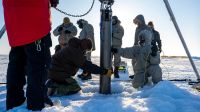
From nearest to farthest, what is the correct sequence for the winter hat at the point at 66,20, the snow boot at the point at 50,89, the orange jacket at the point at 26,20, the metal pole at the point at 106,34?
the orange jacket at the point at 26,20 < the metal pole at the point at 106,34 < the snow boot at the point at 50,89 < the winter hat at the point at 66,20

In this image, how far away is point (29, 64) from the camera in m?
3.39

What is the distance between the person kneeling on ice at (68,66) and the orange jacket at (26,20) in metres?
2.11

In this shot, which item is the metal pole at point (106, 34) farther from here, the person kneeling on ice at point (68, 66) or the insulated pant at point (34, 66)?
the insulated pant at point (34, 66)

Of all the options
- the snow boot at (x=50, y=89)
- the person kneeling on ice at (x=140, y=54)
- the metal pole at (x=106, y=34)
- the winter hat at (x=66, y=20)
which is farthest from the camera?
the winter hat at (x=66, y=20)

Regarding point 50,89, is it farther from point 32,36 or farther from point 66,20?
point 66,20

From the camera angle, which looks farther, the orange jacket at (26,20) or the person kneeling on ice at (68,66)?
the person kneeling on ice at (68,66)

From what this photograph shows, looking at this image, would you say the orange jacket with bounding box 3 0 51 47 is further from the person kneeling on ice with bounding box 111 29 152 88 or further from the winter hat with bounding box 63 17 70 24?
the winter hat with bounding box 63 17 70 24

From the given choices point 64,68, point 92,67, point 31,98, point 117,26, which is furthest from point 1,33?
point 117,26

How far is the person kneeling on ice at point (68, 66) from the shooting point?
18.1ft

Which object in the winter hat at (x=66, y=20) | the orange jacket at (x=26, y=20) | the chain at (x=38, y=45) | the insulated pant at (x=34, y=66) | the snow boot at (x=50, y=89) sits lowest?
the snow boot at (x=50, y=89)

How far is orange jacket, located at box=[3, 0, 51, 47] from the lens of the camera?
3.32m

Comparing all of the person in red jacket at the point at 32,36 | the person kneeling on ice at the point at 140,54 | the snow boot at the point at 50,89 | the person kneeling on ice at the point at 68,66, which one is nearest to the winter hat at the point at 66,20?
the person kneeling on ice at the point at 140,54

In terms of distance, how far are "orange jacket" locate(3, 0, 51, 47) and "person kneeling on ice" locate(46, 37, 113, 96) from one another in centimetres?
211

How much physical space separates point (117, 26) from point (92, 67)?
13.8 feet
